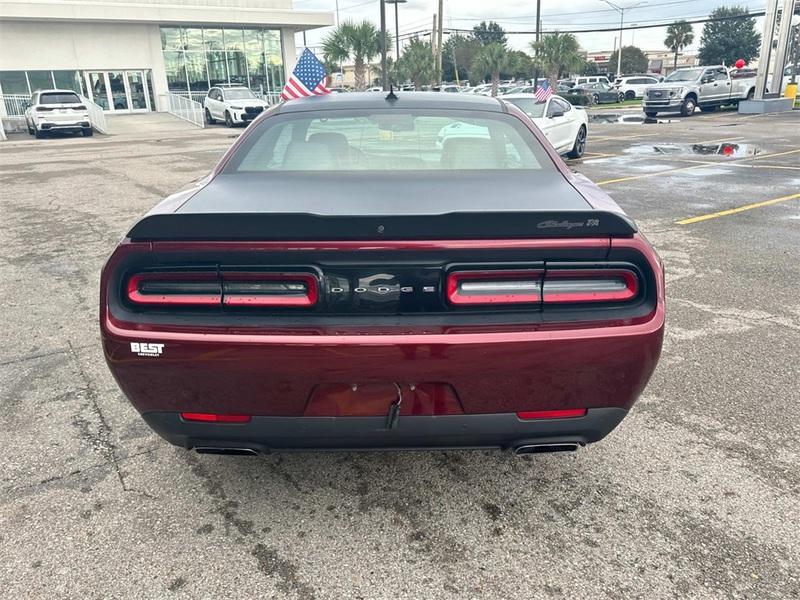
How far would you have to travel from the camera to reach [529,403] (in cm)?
215

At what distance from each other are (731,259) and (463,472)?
14.8ft

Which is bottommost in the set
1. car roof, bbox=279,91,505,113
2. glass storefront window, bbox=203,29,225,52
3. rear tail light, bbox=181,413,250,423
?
rear tail light, bbox=181,413,250,423

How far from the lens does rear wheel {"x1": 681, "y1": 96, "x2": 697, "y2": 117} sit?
25591 mm

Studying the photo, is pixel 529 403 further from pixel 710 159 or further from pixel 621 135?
pixel 621 135

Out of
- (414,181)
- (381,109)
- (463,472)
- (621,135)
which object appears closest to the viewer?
(414,181)

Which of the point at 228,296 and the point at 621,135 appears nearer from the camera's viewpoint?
the point at 228,296

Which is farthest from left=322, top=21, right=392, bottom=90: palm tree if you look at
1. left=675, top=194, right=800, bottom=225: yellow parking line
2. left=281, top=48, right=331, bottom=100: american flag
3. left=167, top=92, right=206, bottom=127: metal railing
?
left=675, top=194, right=800, bottom=225: yellow parking line

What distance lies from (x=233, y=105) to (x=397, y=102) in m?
24.1

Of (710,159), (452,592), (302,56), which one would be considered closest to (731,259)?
(452,592)

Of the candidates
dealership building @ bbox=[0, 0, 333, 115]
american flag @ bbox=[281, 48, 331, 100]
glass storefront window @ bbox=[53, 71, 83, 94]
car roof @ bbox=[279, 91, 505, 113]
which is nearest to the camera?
car roof @ bbox=[279, 91, 505, 113]

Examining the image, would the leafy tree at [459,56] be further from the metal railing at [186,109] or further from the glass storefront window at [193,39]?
the metal railing at [186,109]

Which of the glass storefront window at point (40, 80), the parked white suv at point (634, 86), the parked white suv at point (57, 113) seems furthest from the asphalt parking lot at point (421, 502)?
the parked white suv at point (634, 86)

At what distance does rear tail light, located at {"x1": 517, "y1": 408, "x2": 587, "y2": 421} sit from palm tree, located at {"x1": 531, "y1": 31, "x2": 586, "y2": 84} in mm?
39317

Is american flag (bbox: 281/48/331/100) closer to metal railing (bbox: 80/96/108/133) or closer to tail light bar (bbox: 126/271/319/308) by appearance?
tail light bar (bbox: 126/271/319/308)
